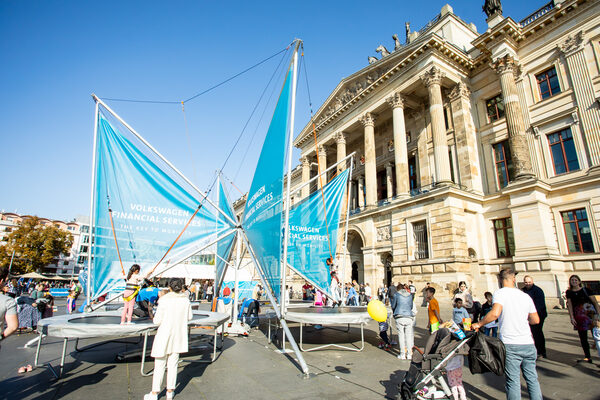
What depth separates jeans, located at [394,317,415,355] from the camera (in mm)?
6992

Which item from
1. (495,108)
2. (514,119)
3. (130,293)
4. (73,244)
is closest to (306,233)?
(130,293)

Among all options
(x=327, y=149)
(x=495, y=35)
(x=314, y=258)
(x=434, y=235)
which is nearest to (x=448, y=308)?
(x=434, y=235)

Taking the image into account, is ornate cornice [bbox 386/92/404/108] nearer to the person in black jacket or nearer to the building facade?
the person in black jacket

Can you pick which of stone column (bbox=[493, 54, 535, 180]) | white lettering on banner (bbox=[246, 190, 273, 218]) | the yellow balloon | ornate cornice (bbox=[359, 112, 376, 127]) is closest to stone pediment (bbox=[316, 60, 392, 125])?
ornate cornice (bbox=[359, 112, 376, 127])

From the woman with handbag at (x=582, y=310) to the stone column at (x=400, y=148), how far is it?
16340 millimetres

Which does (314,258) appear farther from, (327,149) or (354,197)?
(327,149)

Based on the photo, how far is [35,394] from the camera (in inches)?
172

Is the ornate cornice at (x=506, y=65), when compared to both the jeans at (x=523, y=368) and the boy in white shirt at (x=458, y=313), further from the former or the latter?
the jeans at (x=523, y=368)

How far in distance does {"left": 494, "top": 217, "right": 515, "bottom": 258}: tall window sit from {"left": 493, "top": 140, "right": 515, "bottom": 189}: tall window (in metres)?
2.60

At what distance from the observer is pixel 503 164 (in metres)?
21.1

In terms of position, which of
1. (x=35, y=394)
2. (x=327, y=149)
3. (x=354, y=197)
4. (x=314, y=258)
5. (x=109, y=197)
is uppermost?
(x=327, y=149)

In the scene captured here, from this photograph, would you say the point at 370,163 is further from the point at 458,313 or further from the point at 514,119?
the point at 458,313

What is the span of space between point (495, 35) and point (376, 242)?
1682 cm

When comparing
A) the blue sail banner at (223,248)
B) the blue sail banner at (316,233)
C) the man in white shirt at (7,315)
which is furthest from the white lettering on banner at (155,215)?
the blue sail banner at (316,233)
